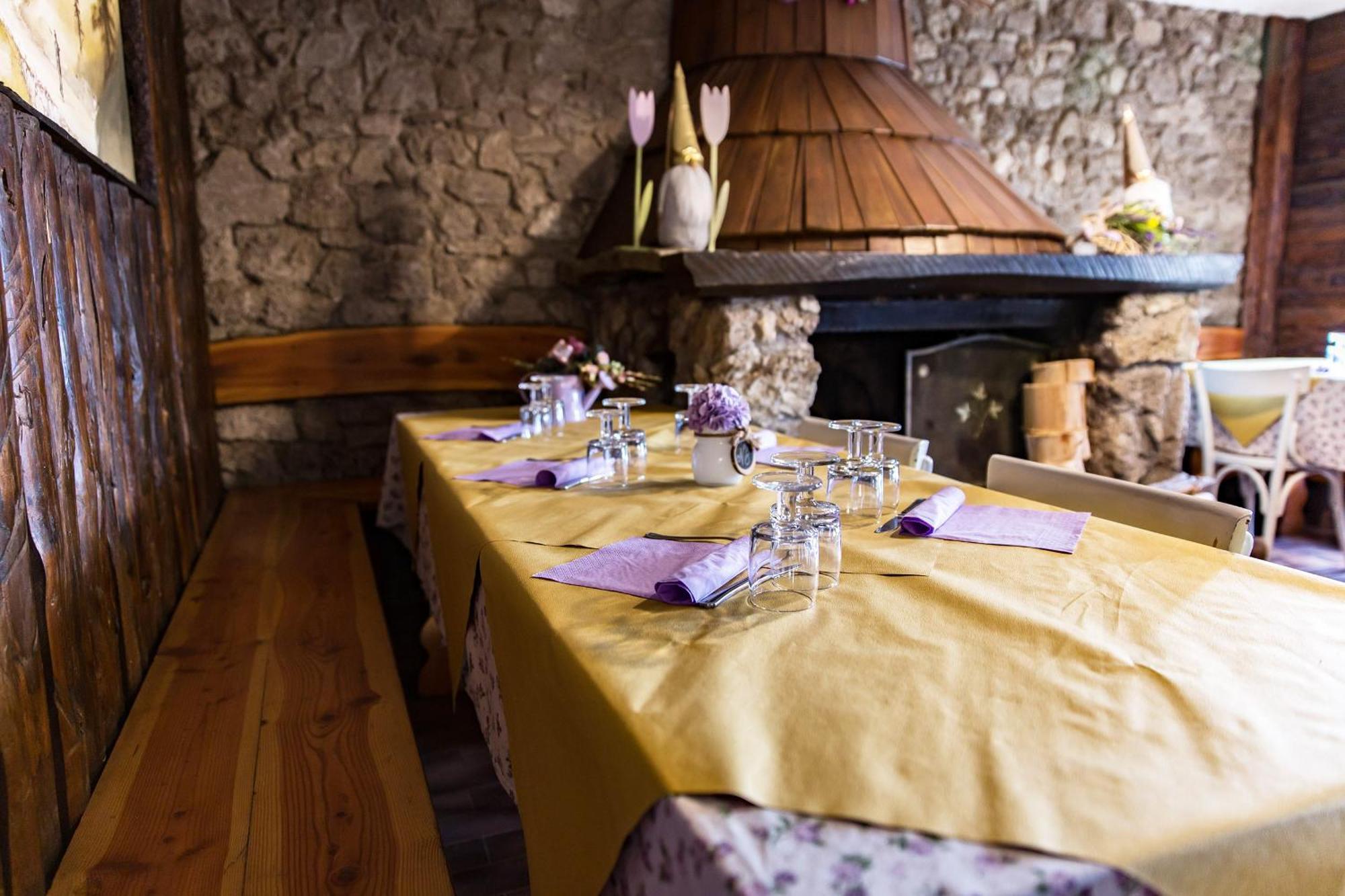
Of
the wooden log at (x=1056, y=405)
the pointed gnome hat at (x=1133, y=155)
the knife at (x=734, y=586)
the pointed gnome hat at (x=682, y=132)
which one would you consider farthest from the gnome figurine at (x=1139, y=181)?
the knife at (x=734, y=586)

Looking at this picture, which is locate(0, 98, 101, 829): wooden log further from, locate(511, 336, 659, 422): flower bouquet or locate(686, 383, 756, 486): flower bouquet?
locate(511, 336, 659, 422): flower bouquet

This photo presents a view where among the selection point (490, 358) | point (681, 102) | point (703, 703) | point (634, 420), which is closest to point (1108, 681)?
point (703, 703)

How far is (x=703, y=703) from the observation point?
783 millimetres

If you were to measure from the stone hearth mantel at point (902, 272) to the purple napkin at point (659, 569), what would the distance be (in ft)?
5.65

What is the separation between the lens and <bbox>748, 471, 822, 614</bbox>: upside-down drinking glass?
1.05 metres

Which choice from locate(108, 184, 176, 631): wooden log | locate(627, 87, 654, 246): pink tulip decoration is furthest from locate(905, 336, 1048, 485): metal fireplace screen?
locate(108, 184, 176, 631): wooden log

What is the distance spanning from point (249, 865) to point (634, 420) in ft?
6.34

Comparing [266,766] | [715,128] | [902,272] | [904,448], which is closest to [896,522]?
[904,448]

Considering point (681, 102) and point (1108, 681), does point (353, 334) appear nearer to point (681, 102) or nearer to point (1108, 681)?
point (681, 102)

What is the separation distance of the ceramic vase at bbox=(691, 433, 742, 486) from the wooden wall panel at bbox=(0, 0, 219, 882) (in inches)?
45.2

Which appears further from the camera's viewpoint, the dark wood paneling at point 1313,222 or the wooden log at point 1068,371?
the dark wood paneling at point 1313,222

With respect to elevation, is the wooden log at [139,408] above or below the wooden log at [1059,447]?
above

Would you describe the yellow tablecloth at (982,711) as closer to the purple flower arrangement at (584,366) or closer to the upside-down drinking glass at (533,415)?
the upside-down drinking glass at (533,415)

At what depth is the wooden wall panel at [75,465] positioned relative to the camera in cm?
112
